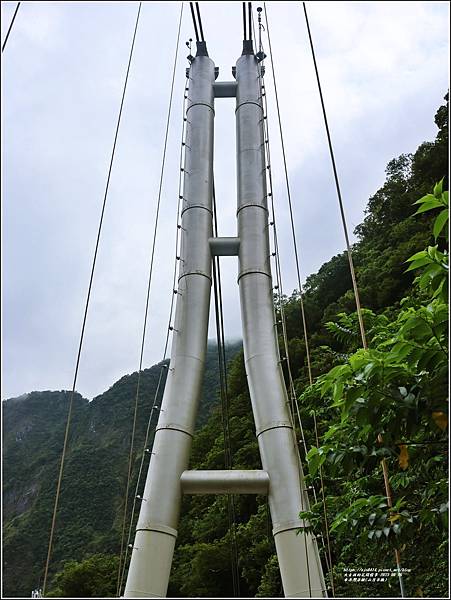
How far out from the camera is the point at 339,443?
166 centimetres

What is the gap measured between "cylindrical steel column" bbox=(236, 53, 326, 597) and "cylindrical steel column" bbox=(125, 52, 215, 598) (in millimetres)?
338

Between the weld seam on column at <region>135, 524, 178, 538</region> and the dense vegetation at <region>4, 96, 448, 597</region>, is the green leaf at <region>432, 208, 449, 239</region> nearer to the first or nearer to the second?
the dense vegetation at <region>4, 96, 448, 597</region>

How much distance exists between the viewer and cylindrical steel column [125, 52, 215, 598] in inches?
157

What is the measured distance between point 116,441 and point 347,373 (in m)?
14.4

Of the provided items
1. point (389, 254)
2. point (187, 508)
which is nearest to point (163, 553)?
point (187, 508)

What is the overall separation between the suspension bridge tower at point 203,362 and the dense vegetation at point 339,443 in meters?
0.30

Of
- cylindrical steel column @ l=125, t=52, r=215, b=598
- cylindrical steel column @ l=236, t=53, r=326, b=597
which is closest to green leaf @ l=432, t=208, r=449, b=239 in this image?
cylindrical steel column @ l=236, t=53, r=326, b=597

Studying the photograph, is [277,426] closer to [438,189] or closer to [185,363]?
[185,363]

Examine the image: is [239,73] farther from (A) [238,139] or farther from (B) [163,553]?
(B) [163,553]

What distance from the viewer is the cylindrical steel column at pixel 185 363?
3.99 metres

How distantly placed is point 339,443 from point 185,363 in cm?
317

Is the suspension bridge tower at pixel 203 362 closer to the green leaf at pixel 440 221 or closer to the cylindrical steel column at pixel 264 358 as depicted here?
the cylindrical steel column at pixel 264 358

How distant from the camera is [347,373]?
56.8 inches

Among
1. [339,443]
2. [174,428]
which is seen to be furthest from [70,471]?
[339,443]
